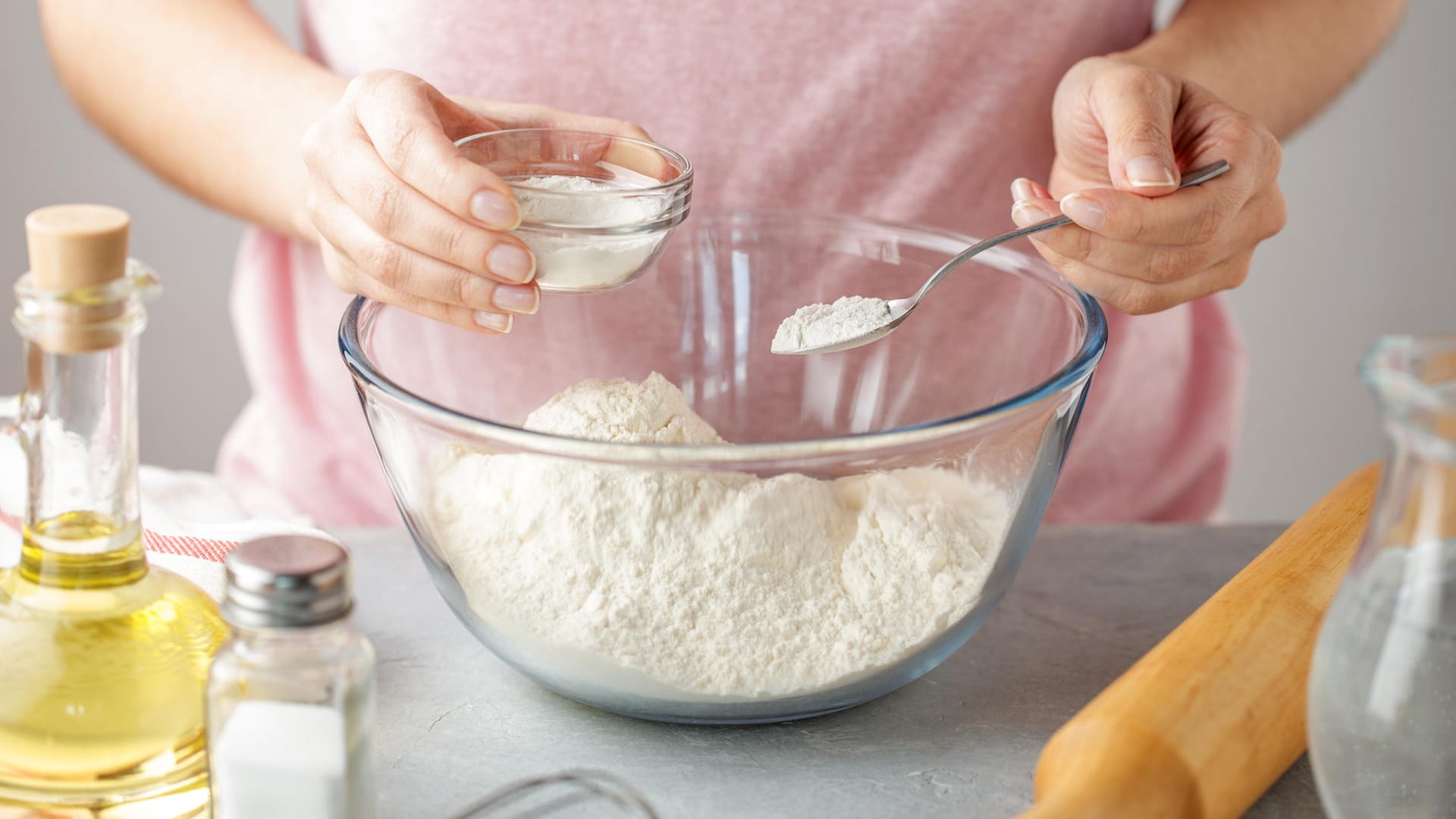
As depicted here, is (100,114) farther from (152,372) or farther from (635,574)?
(152,372)

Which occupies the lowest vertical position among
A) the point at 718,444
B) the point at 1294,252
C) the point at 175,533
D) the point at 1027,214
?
the point at 1294,252

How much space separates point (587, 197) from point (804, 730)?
1.06ft

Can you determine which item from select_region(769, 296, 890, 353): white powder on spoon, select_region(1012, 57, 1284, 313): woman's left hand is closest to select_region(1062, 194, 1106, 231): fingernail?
select_region(1012, 57, 1284, 313): woman's left hand

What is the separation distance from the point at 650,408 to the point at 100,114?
2.23ft

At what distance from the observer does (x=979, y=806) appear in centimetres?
68

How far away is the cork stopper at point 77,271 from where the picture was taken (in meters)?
0.54

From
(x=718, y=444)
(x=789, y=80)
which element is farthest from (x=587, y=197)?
(x=789, y=80)

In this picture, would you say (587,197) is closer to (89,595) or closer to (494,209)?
(494,209)

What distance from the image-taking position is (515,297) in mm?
735

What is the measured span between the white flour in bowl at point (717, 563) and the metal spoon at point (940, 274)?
15 cm

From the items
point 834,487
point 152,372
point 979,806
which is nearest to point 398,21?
point 834,487

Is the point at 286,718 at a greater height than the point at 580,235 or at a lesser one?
lesser

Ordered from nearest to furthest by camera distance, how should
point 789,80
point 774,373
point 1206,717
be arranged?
1. point 1206,717
2. point 774,373
3. point 789,80

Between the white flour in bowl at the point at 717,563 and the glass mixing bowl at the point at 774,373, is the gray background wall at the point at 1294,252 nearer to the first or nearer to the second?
the glass mixing bowl at the point at 774,373
